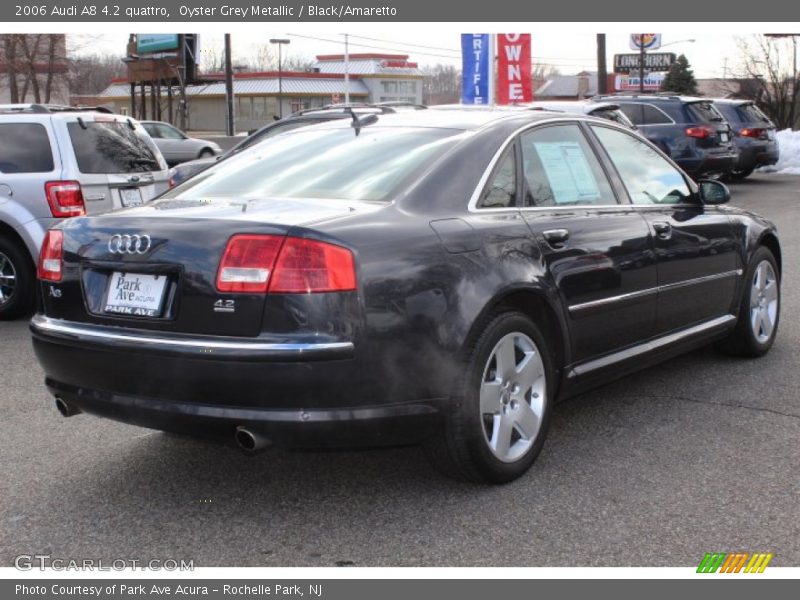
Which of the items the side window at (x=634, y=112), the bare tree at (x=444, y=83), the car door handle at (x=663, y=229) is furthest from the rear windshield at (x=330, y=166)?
the bare tree at (x=444, y=83)

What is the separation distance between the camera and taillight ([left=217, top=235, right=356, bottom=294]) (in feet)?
12.0

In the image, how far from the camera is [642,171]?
18.7ft

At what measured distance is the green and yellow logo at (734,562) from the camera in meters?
3.52

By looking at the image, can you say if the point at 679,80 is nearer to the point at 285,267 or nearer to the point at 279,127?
the point at 279,127

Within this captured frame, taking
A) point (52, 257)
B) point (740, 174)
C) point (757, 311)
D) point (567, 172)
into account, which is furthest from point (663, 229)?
point (740, 174)

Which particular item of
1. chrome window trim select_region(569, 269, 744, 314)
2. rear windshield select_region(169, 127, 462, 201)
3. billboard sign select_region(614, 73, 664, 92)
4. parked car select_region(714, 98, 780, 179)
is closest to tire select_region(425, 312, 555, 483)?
chrome window trim select_region(569, 269, 744, 314)

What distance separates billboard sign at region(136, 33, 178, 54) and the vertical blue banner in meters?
36.9

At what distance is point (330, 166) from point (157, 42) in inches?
2099

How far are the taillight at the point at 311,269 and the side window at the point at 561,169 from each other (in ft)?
4.16

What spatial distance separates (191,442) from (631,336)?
224cm

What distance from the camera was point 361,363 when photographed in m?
3.72

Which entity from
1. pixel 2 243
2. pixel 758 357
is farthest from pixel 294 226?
pixel 2 243

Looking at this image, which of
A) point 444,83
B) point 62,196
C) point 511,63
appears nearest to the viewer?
point 62,196

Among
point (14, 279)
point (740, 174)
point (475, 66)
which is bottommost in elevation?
point (14, 279)
